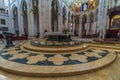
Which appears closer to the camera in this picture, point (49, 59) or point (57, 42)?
point (49, 59)

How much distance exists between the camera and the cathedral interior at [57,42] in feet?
7.13

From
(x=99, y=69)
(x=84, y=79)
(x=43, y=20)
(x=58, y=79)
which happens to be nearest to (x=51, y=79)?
(x=58, y=79)

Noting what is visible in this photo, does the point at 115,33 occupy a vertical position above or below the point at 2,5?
below


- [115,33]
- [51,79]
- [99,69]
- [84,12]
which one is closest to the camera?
[51,79]

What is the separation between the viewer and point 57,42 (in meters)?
6.10

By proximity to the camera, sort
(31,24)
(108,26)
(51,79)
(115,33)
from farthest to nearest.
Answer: (31,24)
(108,26)
(115,33)
(51,79)

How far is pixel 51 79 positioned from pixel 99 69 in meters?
1.46

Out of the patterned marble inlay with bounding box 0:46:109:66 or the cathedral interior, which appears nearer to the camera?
the cathedral interior

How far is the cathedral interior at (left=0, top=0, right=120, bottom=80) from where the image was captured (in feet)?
7.13

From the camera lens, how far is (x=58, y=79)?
195 centimetres

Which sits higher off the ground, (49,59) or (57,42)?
(57,42)

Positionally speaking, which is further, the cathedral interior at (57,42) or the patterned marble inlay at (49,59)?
the patterned marble inlay at (49,59)

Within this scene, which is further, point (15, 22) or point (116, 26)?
point (15, 22)

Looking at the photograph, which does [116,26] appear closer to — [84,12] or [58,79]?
[58,79]
